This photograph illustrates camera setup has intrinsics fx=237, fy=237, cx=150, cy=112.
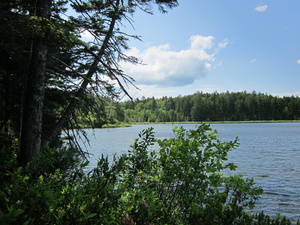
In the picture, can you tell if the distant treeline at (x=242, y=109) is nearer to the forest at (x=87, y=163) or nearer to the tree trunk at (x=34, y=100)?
the forest at (x=87, y=163)

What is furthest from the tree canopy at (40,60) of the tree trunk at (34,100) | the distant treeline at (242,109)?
the distant treeline at (242,109)

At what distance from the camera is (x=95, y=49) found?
745cm

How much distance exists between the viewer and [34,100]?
4867 millimetres

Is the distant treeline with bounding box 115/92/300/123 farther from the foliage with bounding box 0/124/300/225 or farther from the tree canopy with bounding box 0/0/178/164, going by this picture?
the foliage with bounding box 0/124/300/225

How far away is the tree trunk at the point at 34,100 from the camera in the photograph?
15.7ft

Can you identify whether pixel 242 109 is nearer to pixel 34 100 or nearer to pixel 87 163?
pixel 34 100

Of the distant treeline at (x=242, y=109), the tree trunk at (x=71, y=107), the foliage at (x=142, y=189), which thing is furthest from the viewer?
the distant treeline at (x=242, y=109)

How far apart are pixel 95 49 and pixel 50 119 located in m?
2.60

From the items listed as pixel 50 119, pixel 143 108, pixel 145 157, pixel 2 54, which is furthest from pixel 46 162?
pixel 143 108

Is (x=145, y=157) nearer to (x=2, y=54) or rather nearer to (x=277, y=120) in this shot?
(x=2, y=54)

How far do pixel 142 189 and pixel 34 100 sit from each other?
118 inches

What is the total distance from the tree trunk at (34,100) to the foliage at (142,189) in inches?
43.8

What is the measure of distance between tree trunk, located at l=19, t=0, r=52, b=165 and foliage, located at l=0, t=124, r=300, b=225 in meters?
1.11

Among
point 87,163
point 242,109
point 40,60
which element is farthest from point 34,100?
point 242,109
